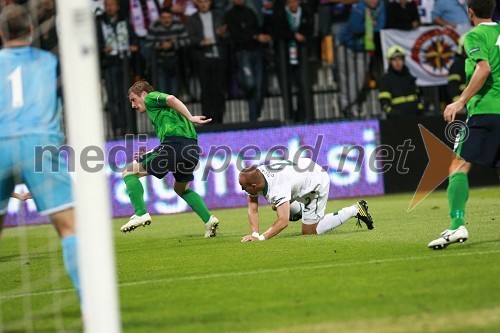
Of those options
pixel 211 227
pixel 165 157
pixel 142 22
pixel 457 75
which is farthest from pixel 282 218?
pixel 142 22

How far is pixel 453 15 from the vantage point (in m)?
20.3

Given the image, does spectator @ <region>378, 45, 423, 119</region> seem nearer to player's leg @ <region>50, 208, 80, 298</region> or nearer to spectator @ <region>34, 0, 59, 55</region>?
spectator @ <region>34, 0, 59, 55</region>

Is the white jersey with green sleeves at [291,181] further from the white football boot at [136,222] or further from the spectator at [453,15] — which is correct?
the spectator at [453,15]

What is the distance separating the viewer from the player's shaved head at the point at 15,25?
748 cm

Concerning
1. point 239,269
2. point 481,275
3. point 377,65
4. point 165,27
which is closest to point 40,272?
point 239,269

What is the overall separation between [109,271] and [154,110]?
8898 mm

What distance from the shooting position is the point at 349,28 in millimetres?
20281

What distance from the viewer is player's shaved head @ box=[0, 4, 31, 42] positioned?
7.48 m

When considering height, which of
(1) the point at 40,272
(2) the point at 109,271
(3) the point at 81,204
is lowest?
(1) the point at 40,272

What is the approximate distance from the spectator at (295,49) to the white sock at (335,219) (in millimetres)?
7205

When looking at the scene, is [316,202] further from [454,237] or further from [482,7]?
[482,7]

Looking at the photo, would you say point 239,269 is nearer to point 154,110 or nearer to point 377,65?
point 154,110

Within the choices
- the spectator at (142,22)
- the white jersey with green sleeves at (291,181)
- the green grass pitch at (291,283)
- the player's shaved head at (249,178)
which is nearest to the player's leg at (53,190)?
the green grass pitch at (291,283)

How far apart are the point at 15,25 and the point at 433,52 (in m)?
14.0
